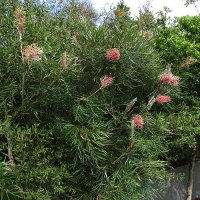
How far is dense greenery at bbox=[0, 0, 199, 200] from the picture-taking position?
2.08 metres

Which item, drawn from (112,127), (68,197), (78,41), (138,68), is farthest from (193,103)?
(68,197)

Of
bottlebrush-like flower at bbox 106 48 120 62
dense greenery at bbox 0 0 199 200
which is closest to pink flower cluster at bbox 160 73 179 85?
dense greenery at bbox 0 0 199 200

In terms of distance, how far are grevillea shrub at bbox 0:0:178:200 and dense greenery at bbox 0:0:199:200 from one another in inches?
0.5

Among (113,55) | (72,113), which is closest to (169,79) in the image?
(113,55)

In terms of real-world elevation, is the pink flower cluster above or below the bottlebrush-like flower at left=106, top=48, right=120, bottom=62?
below

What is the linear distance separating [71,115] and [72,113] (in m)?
0.11

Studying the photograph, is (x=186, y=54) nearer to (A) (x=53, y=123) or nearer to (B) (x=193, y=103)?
(B) (x=193, y=103)

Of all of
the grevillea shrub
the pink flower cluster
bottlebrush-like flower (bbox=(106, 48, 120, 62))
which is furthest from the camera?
the pink flower cluster

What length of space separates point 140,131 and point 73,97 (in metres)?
1.15

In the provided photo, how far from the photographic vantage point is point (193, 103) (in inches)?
172

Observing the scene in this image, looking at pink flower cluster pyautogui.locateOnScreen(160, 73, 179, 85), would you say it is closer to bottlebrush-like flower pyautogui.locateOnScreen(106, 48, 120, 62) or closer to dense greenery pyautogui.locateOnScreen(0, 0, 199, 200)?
dense greenery pyautogui.locateOnScreen(0, 0, 199, 200)

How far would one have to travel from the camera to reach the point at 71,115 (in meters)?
2.72

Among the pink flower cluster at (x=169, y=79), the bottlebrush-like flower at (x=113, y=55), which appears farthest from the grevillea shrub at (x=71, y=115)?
the pink flower cluster at (x=169, y=79)

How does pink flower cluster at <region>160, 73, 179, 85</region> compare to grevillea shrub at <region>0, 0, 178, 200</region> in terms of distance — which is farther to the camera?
pink flower cluster at <region>160, 73, 179, 85</region>
